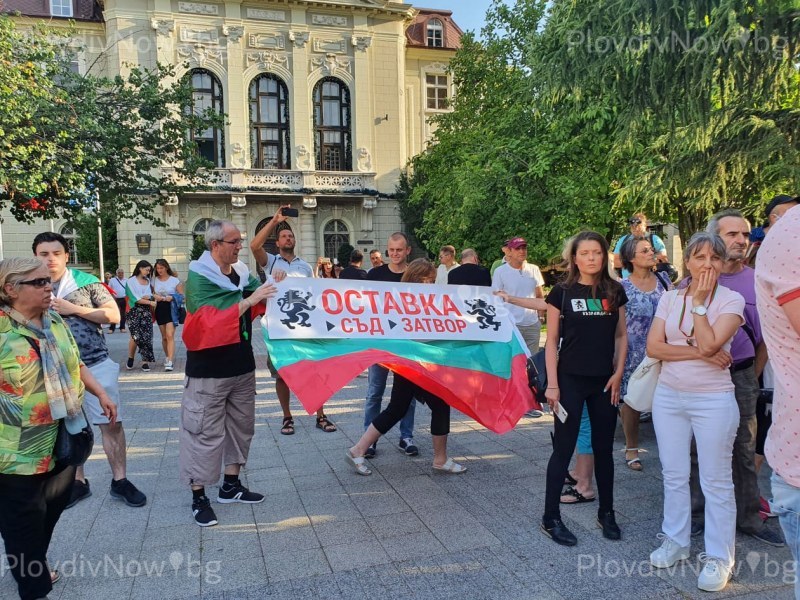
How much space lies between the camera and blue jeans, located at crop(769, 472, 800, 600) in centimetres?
208

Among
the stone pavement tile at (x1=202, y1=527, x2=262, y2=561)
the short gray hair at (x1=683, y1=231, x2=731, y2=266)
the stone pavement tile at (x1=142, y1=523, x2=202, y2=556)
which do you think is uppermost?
the short gray hair at (x1=683, y1=231, x2=731, y2=266)

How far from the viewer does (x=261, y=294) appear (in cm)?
441

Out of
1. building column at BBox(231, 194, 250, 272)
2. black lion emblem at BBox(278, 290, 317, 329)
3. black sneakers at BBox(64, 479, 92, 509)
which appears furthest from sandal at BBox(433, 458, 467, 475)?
building column at BBox(231, 194, 250, 272)

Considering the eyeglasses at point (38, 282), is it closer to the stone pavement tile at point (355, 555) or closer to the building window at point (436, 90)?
the stone pavement tile at point (355, 555)

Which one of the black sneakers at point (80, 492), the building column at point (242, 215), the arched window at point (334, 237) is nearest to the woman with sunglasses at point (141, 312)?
the black sneakers at point (80, 492)

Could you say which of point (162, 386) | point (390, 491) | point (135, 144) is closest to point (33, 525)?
point (390, 491)

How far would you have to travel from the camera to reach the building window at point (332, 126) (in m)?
33.9

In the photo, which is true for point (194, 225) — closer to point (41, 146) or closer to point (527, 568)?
point (41, 146)

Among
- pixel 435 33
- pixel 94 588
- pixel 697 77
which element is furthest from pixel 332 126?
pixel 94 588

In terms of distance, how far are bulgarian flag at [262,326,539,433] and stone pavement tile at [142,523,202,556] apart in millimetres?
1198

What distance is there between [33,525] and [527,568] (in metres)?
2.83

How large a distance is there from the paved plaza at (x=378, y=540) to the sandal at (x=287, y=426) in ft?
2.10

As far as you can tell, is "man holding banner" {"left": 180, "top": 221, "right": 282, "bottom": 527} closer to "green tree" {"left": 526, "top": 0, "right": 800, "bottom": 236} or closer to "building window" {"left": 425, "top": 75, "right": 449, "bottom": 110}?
"green tree" {"left": 526, "top": 0, "right": 800, "bottom": 236}

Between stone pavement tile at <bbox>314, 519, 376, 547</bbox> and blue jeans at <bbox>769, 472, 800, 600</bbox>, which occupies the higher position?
blue jeans at <bbox>769, 472, 800, 600</bbox>
